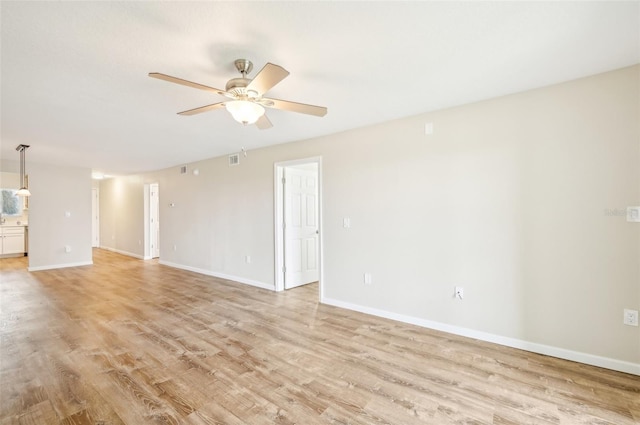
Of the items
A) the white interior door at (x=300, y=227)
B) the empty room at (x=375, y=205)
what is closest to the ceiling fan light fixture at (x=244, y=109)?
the empty room at (x=375, y=205)

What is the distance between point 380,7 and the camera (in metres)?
1.58

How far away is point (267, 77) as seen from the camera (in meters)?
1.78

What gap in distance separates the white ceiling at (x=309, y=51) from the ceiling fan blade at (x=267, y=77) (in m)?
0.27

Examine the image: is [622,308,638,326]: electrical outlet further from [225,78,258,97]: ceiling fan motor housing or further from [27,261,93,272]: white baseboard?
[27,261,93,272]: white baseboard

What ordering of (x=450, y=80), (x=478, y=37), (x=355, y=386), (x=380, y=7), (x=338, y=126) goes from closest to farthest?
(x=380, y=7) → (x=478, y=37) → (x=355, y=386) → (x=450, y=80) → (x=338, y=126)

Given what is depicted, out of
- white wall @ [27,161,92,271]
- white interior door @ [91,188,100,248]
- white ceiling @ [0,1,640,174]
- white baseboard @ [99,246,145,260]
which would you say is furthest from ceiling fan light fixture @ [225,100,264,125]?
white interior door @ [91,188,100,248]

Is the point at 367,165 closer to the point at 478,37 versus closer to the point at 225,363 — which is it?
the point at 478,37

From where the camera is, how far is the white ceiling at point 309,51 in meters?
1.61

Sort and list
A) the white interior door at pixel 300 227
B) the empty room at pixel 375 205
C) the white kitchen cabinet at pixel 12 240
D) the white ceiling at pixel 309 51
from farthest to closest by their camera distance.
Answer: the white kitchen cabinet at pixel 12 240
the white interior door at pixel 300 227
the empty room at pixel 375 205
the white ceiling at pixel 309 51

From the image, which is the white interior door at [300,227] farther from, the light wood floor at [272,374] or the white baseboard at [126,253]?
the white baseboard at [126,253]

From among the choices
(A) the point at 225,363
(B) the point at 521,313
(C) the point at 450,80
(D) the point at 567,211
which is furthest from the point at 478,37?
(A) the point at 225,363

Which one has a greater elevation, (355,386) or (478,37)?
(478,37)

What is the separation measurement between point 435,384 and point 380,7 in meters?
2.56

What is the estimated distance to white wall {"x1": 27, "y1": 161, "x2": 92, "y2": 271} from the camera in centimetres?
639
